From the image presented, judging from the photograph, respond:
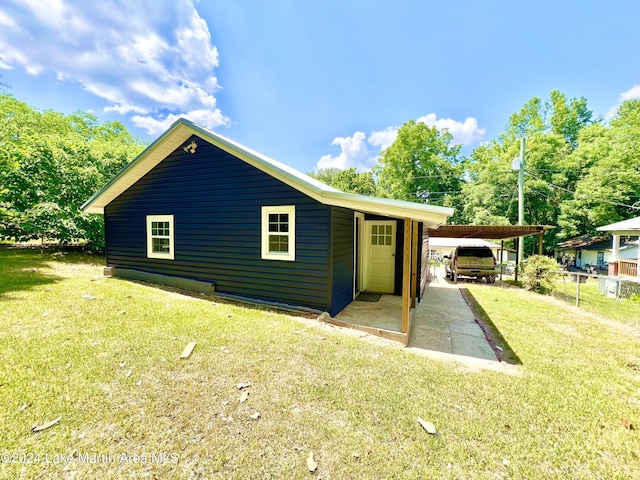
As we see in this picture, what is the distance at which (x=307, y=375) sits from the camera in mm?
3264

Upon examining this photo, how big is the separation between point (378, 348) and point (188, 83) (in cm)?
1482

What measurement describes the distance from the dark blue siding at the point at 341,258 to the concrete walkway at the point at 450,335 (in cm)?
167

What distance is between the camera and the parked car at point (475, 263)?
456 inches

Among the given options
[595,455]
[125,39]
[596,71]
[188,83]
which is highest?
[596,71]

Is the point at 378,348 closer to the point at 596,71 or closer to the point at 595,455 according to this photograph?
the point at 595,455

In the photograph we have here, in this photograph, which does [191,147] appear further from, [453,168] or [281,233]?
[453,168]

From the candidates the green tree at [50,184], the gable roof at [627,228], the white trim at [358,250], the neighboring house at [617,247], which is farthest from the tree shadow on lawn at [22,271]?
the neighboring house at [617,247]

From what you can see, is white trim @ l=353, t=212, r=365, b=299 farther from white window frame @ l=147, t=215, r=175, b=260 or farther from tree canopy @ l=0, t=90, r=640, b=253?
tree canopy @ l=0, t=90, r=640, b=253

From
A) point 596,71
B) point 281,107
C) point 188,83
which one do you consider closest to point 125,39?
point 188,83

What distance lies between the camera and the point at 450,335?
5000 mm

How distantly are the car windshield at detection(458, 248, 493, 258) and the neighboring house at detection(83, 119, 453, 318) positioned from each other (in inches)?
234

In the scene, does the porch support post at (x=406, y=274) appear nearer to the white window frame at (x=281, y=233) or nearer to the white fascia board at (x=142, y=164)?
the white window frame at (x=281, y=233)

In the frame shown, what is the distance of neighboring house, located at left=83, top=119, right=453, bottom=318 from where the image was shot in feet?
17.7

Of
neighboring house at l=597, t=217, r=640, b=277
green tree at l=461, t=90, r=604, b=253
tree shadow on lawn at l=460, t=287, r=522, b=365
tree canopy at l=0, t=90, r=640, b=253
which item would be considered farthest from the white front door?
green tree at l=461, t=90, r=604, b=253
